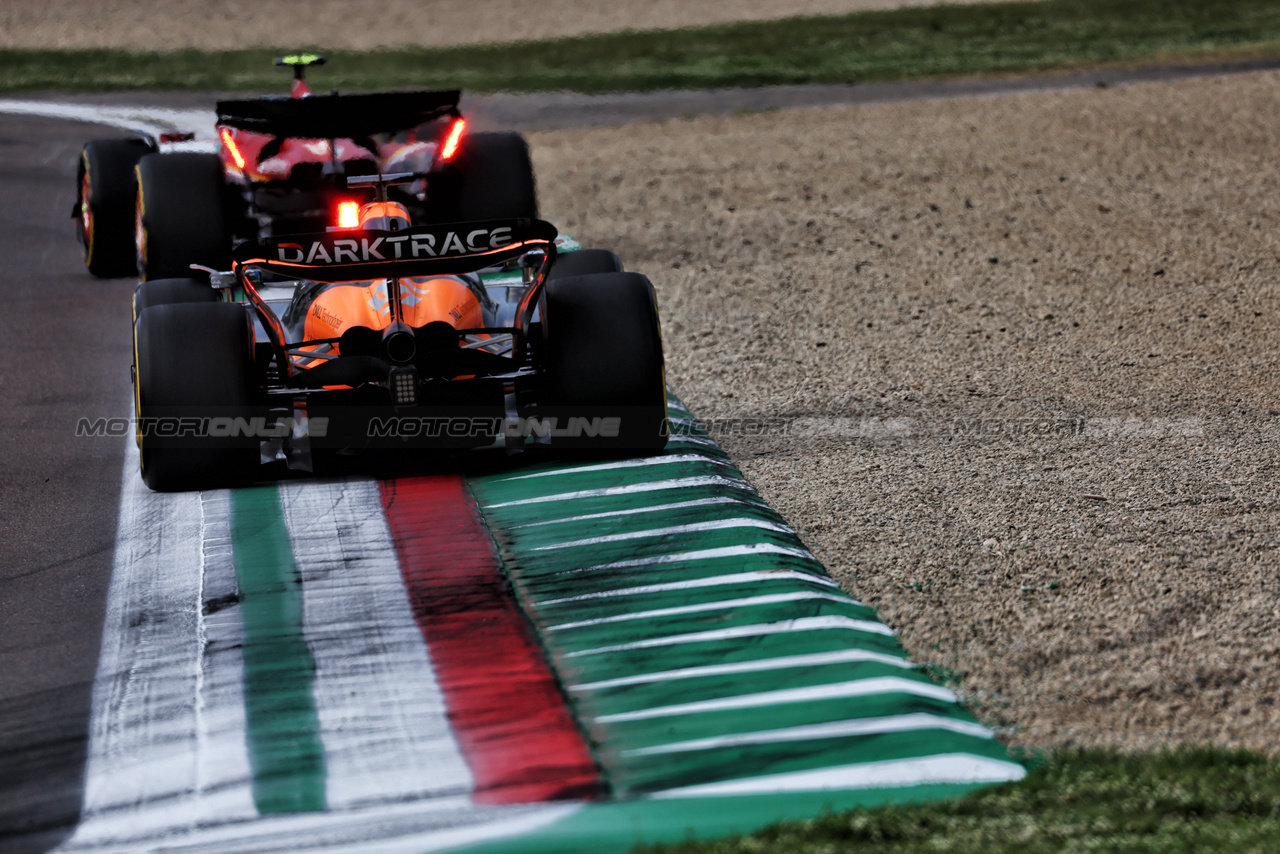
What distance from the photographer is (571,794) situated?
13.2ft

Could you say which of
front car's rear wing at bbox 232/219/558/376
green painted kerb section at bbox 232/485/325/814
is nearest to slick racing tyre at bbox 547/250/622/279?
front car's rear wing at bbox 232/219/558/376

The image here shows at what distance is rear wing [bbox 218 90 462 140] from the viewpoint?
9.12 m

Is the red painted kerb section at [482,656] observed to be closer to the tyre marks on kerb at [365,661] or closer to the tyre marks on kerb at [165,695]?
the tyre marks on kerb at [365,661]

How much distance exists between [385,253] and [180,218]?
11.3 feet

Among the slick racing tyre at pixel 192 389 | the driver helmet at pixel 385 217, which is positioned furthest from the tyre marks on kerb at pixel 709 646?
the driver helmet at pixel 385 217

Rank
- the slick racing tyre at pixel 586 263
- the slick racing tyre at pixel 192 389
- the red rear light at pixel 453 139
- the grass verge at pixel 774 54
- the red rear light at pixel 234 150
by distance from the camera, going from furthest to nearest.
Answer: the grass verge at pixel 774 54
the red rear light at pixel 453 139
the red rear light at pixel 234 150
the slick racing tyre at pixel 586 263
the slick racing tyre at pixel 192 389

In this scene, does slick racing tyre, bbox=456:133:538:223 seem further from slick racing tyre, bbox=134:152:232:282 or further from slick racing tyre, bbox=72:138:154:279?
slick racing tyre, bbox=72:138:154:279

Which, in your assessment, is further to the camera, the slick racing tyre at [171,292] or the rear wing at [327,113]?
the rear wing at [327,113]

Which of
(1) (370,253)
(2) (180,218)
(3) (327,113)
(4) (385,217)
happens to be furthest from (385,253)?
(2) (180,218)

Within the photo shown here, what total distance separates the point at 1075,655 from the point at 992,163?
10.5m

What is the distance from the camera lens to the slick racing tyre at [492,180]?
391 inches

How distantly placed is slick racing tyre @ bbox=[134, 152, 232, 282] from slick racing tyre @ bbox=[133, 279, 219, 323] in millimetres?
1966

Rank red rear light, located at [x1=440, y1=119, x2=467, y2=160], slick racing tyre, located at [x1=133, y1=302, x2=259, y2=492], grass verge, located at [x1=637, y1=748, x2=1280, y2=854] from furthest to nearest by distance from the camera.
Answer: red rear light, located at [x1=440, y1=119, x2=467, y2=160]
slick racing tyre, located at [x1=133, y1=302, x2=259, y2=492]
grass verge, located at [x1=637, y1=748, x2=1280, y2=854]

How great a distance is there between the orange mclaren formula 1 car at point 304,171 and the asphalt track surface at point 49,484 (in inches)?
33.1
